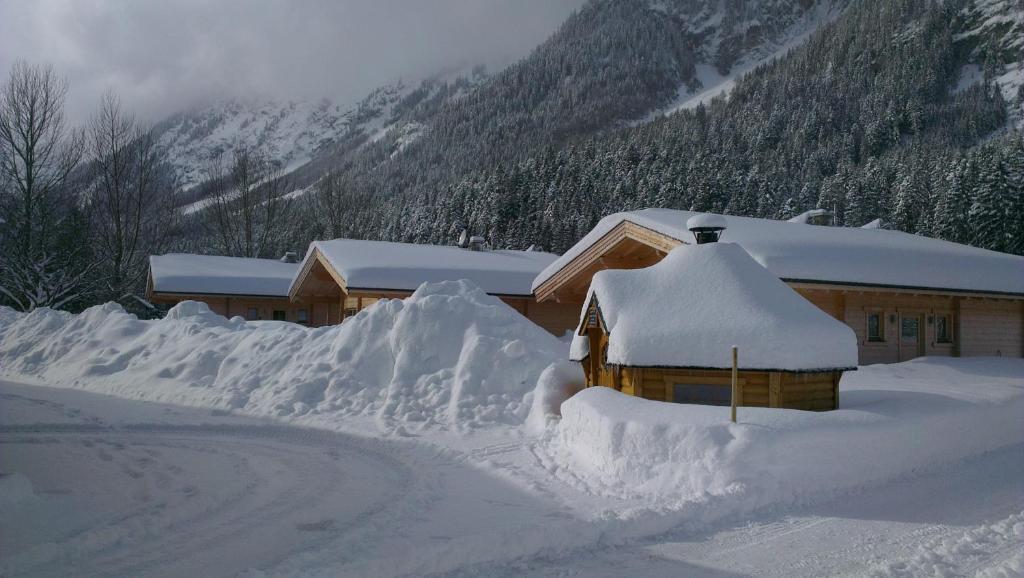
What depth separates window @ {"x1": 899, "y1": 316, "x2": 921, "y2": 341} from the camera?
1875 centimetres

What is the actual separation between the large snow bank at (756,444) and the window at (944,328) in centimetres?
983

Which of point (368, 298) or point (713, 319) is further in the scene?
point (368, 298)

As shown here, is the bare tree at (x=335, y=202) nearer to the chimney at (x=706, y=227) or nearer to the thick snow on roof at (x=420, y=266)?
the thick snow on roof at (x=420, y=266)

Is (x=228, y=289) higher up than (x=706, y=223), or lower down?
lower down

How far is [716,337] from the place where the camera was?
9.52m

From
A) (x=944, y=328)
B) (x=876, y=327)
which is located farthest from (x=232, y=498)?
(x=944, y=328)

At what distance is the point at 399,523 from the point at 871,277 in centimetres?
1462

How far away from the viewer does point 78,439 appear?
10.1 m

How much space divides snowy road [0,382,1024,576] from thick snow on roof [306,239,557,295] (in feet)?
38.6

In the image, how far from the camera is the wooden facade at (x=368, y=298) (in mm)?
21719

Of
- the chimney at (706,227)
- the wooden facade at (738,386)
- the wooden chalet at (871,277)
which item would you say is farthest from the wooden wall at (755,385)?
the wooden chalet at (871,277)

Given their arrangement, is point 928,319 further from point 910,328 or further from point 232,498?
point 232,498

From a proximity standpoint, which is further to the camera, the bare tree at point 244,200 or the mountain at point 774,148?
the mountain at point 774,148

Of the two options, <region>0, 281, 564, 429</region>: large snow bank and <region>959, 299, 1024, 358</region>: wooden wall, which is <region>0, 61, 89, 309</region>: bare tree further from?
<region>959, 299, 1024, 358</region>: wooden wall
